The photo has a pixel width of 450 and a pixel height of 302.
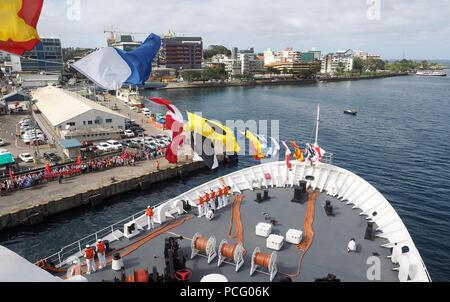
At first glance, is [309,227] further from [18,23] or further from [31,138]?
[31,138]

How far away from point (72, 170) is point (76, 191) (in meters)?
3.92

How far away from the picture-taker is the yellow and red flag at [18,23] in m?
9.41

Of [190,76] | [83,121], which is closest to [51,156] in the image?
[83,121]

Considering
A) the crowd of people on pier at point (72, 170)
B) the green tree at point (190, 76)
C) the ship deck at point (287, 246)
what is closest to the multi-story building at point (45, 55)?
the green tree at point (190, 76)

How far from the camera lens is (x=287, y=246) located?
1411 centimetres

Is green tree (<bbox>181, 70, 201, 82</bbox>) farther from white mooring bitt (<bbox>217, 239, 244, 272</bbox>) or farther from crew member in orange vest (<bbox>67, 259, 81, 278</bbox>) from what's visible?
white mooring bitt (<bbox>217, 239, 244, 272</bbox>)

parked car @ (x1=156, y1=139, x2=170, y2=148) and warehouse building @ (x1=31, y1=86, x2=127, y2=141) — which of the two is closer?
parked car @ (x1=156, y1=139, x2=170, y2=148)

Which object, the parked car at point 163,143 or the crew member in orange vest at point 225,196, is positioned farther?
the parked car at point 163,143

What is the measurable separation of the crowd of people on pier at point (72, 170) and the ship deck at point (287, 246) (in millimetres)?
19652

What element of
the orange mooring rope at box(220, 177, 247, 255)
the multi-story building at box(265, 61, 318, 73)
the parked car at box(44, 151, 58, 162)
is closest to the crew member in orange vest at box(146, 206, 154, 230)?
the orange mooring rope at box(220, 177, 247, 255)

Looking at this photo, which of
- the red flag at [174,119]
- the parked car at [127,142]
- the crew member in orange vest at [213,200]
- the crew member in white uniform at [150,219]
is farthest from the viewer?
the parked car at [127,142]

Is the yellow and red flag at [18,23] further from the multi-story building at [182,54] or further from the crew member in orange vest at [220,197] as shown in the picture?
the multi-story building at [182,54]

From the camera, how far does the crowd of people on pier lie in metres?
28.3

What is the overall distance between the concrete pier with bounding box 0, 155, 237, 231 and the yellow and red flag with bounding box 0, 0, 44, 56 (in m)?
20.0
